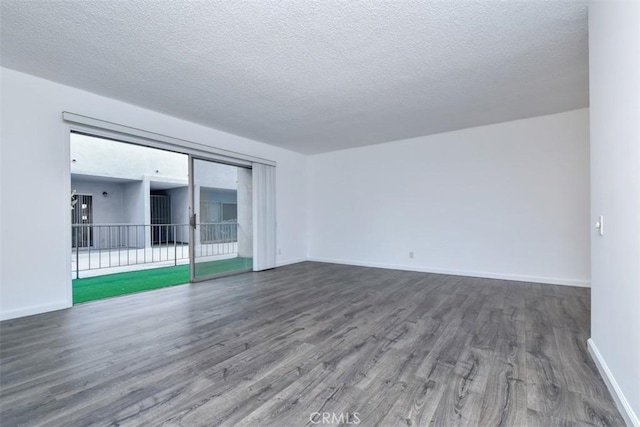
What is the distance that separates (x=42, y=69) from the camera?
2820 mm

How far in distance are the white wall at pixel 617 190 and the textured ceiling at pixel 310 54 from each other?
60 centimetres

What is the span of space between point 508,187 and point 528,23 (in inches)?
117

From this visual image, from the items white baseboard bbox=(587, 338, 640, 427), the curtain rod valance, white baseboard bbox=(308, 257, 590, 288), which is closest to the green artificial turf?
the curtain rod valance

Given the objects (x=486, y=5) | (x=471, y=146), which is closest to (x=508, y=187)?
(x=471, y=146)

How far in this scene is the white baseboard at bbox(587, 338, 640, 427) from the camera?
135 centimetres

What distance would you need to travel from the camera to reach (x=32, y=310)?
2.99m

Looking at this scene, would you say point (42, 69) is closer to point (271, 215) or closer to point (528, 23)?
point (271, 215)

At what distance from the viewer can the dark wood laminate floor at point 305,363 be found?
4.97 ft

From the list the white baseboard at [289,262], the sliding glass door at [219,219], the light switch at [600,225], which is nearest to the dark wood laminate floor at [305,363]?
the light switch at [600,225]

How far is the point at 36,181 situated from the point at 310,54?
10.4 ft

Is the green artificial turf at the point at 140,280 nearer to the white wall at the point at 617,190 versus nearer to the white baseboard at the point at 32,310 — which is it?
the white baseboard at the point at 32,310

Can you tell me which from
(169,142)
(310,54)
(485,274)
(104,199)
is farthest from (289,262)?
(104,199)

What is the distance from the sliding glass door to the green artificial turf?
0.8 inches

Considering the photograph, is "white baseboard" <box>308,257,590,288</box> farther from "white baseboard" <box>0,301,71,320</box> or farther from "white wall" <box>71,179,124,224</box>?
"white wall" <box>71,179,124,224</box>
